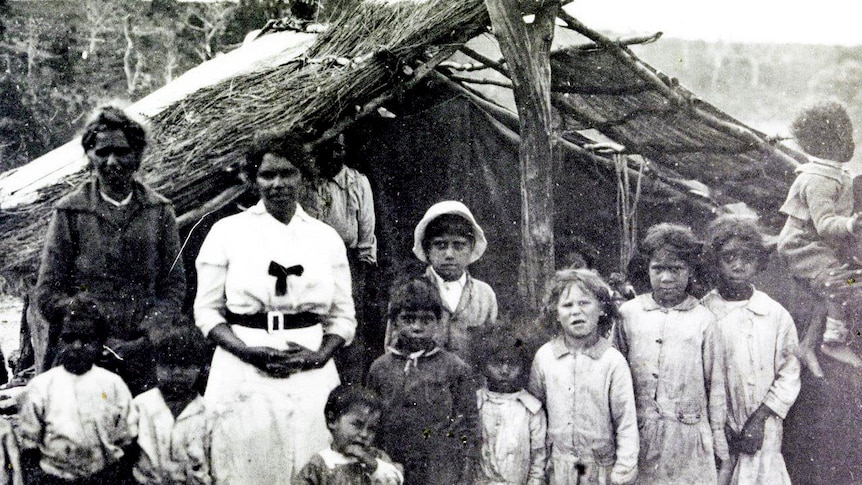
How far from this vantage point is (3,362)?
155 inches

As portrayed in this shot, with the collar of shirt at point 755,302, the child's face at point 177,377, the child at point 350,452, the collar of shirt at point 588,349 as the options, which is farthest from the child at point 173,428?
the collar of shirt at point 755,302

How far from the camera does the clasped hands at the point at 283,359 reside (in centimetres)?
358

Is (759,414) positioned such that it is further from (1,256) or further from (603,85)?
(1,256)

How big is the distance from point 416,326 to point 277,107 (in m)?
1.30

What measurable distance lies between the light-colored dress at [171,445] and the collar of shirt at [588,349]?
5.34 feet

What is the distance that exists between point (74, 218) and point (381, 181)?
1724 millimetres

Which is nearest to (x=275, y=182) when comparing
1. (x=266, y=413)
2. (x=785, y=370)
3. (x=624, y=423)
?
(x=266, y=413)

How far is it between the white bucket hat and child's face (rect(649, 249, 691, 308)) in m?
0.88

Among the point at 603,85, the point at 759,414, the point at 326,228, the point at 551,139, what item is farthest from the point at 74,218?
the point at 759,414

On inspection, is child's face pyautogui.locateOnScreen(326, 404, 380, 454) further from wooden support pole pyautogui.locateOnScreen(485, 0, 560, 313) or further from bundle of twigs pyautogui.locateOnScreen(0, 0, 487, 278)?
bundle of twigs pyautogui.locateOnScreen(0, 0, 487, 278)

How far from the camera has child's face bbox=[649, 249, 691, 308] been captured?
4.13 metres

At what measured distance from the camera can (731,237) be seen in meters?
4.20

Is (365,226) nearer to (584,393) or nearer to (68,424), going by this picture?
(584,393)

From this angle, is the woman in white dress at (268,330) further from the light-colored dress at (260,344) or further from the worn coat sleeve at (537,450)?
the worn coat sleeve at (537,450)
